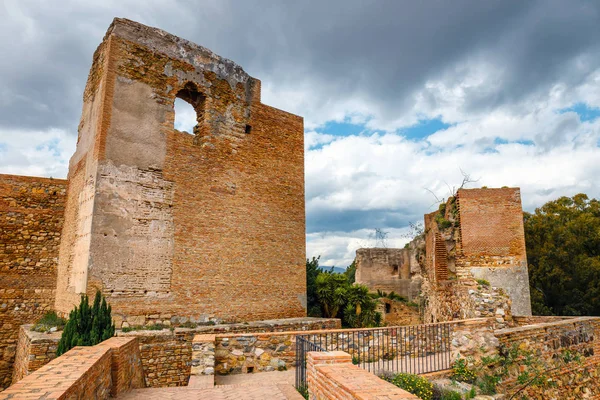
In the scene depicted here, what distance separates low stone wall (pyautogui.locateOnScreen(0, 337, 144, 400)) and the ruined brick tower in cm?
327

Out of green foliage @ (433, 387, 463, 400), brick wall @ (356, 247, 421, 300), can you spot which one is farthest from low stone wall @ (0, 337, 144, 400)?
brick wall @ (356, 247, 421, 300)

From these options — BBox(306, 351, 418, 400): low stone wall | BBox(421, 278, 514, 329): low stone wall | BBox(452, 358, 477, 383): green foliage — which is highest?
BBox(421, 278, 514, 329): low stone wall

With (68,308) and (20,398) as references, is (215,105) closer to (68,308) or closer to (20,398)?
(68,308)

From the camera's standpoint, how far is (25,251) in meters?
11.3

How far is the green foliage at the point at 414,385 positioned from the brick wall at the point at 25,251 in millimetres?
9647

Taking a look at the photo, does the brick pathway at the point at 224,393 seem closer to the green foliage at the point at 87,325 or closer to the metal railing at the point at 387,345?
the metal railing at the point at 387,345

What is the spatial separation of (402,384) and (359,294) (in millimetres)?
9118

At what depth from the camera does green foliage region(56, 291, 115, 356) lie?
8.18m

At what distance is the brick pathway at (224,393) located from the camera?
18.1 feet

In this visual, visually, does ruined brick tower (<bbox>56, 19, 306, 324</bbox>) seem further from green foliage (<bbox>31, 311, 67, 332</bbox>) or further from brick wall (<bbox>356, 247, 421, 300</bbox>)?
brick wall (<bbox>356, 247, 421, 300</bbox>)

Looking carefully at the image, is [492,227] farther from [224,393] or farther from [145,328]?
[224,393]

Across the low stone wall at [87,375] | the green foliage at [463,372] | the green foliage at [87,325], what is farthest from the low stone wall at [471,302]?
the green foliage at [87,325]

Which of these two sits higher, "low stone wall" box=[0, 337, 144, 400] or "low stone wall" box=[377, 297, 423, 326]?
"low stone wall" box=[0, 337, 144, 400]

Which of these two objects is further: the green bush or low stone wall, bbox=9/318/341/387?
low stone wall, bbox=9/318/341/387
